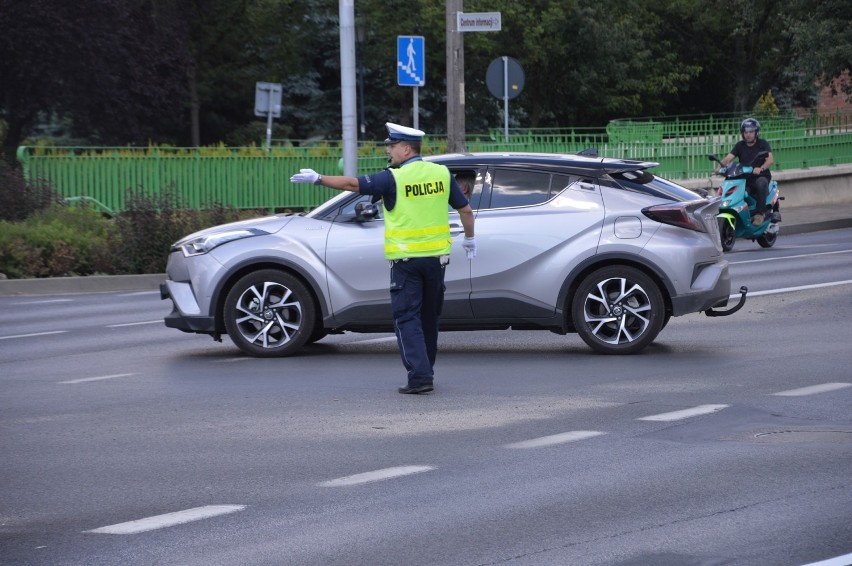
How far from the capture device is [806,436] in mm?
8406

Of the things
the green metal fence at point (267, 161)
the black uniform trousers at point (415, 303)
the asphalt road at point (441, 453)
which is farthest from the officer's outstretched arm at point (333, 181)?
the green metal fence at point (267, 161)

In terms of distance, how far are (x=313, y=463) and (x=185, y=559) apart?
6.41 ft

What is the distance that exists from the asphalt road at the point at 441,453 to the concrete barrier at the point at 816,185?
21.7m

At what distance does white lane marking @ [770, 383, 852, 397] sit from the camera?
9906 millimetres

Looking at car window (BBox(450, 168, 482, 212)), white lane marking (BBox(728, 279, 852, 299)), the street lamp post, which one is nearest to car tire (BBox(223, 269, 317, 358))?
car window (BBox(450, 168, 482, 212))

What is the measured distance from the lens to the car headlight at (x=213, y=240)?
1212cm

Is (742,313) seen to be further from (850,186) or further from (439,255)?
(850,186)

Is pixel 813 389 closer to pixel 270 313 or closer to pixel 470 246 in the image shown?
pixel 470 246

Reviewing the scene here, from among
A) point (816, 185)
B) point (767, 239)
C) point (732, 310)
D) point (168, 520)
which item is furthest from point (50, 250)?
point (816, 185)

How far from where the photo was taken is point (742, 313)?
14.8 metres

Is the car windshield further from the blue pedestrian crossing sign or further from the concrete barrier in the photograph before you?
the concrete barrier

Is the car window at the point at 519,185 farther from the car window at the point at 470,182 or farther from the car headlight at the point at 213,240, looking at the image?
the car headlight at the point at 213,240

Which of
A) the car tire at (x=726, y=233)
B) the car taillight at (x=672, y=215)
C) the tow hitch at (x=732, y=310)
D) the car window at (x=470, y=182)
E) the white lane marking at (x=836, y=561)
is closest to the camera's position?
the white lane marking at (x=836, y=561)

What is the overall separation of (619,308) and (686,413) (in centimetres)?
266
